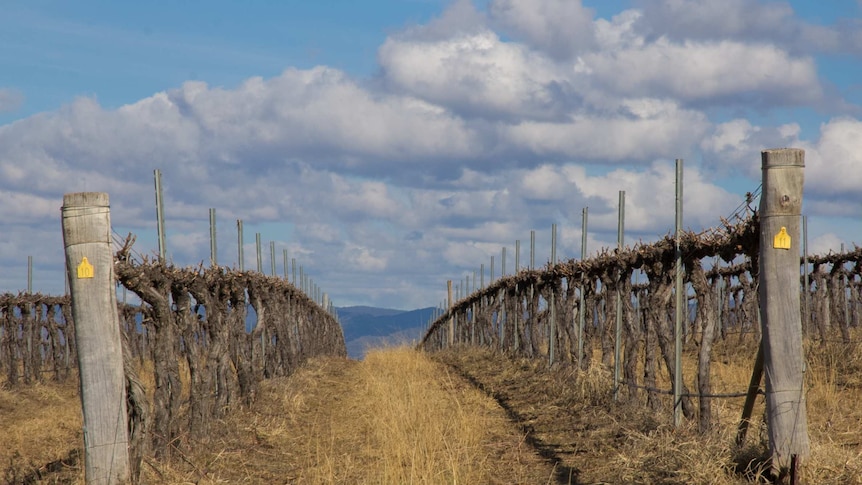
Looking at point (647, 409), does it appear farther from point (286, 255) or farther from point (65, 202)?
point (286, 255)

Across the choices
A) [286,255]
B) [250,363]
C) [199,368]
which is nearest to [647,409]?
[199,368]

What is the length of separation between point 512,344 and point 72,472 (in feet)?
53.5

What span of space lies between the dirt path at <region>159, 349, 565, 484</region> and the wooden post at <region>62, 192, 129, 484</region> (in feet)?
3.03

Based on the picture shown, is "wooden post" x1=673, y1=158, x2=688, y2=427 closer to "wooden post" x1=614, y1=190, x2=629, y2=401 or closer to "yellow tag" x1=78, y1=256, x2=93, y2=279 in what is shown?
"wooden post" x1=614, y1=190, x2=629, y2=401

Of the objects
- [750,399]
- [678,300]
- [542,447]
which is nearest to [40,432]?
[542,447]

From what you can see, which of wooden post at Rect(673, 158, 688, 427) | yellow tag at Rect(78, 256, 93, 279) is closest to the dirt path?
wooden post at Rect(673, 158, 688, 427)

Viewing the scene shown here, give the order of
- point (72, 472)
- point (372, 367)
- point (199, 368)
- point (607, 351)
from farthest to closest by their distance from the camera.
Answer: point (372, 367) → point (607, 351) → point (199, 368) → point (72, 472)

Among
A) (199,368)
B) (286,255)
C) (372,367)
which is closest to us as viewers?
(199,368)

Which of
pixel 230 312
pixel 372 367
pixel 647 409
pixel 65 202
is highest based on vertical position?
pixel 65 202

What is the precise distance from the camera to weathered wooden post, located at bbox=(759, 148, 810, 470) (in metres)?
7.53

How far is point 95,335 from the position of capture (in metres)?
7.75

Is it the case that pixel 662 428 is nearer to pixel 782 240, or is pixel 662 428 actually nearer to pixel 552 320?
pixel 782 240

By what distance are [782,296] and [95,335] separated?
5.94 metres

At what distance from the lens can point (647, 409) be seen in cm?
1188
